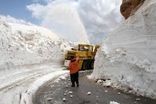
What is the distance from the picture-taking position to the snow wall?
21878 mm

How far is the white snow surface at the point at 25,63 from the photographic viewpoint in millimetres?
12820

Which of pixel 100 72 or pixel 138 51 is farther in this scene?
pixel 100 72

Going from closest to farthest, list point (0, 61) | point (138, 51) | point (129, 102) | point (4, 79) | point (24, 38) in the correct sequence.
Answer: point (129, 102), point (138, 51), point (4, 79), point (0, 61), point (24, 38)

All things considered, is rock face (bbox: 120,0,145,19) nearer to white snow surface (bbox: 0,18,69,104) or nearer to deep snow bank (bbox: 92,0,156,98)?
deep snow bank (bbox: 92,0,156,98)

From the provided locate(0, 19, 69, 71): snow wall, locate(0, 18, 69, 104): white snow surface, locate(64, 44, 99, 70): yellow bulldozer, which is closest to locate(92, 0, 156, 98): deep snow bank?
locate(0, 18, 69, 104): white snow surface

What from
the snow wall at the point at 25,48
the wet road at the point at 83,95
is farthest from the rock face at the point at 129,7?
the snow wall at the point at 25,48

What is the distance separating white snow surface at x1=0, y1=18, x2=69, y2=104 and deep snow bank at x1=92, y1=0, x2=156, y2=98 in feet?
11.8

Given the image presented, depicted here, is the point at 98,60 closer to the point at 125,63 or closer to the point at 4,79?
the point at 125,63

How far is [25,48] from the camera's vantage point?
84.6ft

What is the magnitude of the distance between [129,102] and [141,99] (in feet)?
2.31

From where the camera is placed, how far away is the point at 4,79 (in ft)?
53.7

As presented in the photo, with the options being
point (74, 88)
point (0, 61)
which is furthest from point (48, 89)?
point (0, 61)

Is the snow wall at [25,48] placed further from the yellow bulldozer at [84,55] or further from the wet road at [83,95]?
the wet road at [83,95]

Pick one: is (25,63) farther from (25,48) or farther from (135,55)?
(135,55)
